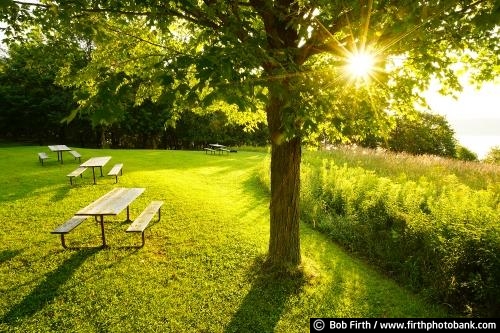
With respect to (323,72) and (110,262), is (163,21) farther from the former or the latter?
Answer: (110,262)

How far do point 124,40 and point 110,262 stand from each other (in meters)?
4.67

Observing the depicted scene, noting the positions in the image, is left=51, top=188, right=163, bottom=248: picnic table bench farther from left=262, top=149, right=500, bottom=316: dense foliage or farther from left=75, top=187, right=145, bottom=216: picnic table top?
left=262, top=149, right=500, bottom=316: dense foliage

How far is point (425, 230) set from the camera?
671 centimetres

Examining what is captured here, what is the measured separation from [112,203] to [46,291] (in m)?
2.68

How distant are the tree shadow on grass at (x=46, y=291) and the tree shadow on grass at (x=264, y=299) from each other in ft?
10.5

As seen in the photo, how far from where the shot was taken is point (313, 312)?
5660 mm

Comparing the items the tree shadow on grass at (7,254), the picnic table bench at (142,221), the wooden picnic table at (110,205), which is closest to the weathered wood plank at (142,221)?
the picnic table bench at (142,221)

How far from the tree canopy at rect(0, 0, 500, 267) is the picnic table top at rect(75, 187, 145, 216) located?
2.89 meters

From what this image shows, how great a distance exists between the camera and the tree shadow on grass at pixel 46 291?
531 centimetres

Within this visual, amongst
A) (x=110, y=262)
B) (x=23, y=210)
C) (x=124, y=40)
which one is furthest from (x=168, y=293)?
(x=23, y=210)

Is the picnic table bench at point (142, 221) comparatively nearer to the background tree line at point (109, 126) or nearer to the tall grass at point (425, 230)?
the tall grass at point (425, 230)

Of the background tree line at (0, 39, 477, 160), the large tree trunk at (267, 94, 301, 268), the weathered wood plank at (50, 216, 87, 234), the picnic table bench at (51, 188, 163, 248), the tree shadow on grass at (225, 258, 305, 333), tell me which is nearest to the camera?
the tree shadow on grass at (225, 258, 305, 333)

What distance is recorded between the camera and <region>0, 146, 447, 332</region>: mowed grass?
535 cm

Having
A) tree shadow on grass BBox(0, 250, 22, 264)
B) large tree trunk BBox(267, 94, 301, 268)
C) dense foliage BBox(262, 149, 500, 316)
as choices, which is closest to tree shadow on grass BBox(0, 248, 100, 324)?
tree shadow on grass BBox(0, 250, 22, 264)
